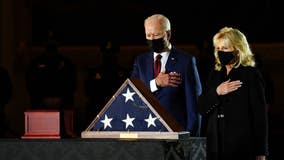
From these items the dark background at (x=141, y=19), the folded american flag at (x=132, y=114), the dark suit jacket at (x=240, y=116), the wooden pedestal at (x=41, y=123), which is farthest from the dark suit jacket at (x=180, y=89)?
the dark background at (x=141, y=19)

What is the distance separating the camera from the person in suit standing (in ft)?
16.4

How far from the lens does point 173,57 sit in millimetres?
5277

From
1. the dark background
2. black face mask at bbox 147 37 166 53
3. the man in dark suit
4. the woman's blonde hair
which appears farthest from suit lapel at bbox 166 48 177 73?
the dark background

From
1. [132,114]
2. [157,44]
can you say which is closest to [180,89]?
[157,44]

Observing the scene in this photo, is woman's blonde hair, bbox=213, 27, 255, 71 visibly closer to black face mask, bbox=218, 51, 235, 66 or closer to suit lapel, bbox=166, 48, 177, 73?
black face mask, bbox=218, 51, 235, 66

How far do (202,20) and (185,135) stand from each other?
872 cm

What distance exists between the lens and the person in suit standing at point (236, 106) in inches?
197

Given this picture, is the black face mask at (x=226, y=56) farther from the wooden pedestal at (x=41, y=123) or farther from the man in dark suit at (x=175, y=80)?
the wooden pedestal at (x=41, y=123)

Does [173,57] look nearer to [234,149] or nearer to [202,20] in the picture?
[234,149]

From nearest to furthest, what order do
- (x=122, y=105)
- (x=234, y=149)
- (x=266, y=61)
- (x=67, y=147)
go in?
(x=67, y=147)
(x=122, y=105)
(x=234, y=149)
(x=266, y=61)

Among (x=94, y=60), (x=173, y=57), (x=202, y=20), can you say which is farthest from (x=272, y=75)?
(x=173, y=57)

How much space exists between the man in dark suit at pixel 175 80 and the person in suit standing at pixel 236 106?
11 cm

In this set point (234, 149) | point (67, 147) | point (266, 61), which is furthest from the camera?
point (266, 61)

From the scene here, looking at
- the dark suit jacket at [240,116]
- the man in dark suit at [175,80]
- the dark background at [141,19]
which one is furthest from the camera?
the dark background at [141,19]
